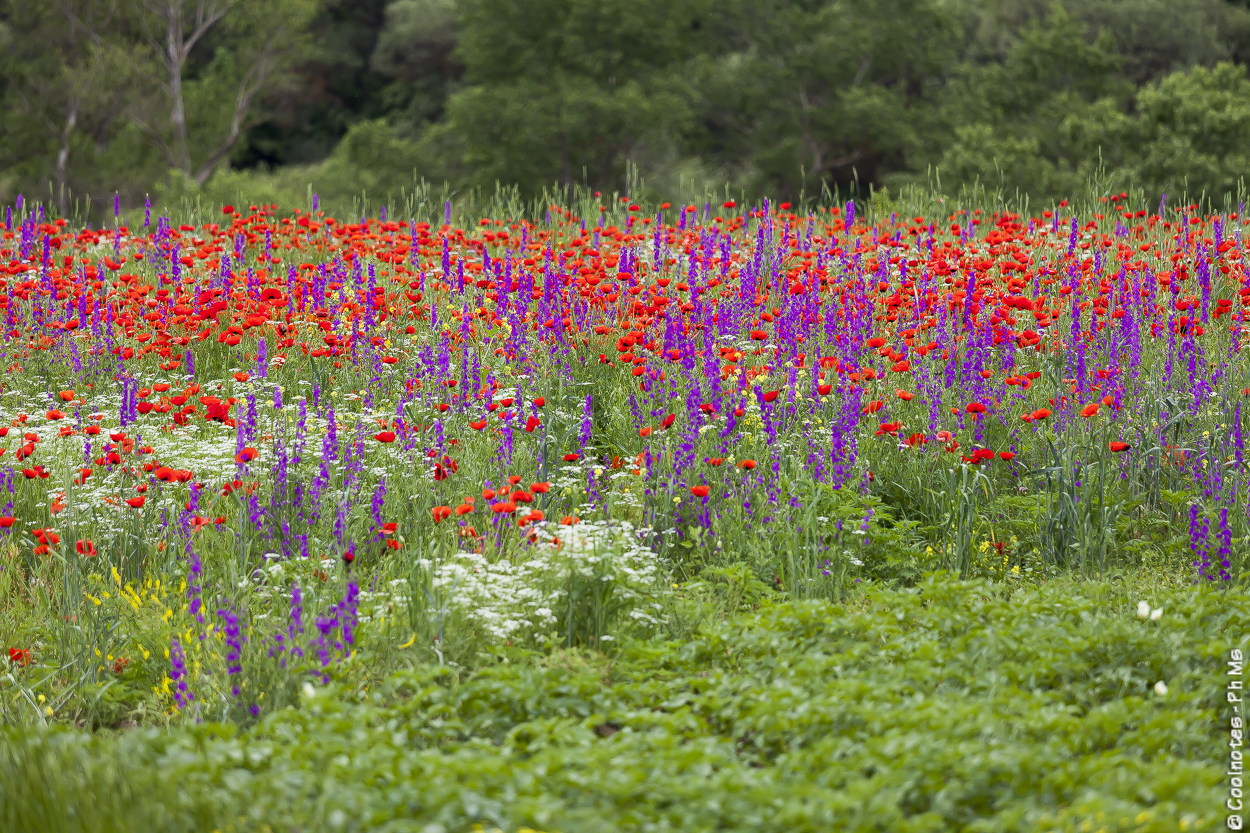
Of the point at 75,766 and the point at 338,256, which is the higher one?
the point at 338,256

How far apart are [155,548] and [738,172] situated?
24218 mm

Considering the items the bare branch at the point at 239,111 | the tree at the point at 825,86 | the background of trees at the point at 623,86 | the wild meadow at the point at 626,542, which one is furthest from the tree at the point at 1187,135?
the bare branch at the point at 239,111

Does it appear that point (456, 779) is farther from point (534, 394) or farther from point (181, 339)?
point (181, 339)

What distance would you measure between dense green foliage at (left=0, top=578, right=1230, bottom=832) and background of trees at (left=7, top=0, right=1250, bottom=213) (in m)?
20.5

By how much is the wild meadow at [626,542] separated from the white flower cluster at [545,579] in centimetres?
2

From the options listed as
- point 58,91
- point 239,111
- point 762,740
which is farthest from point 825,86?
point 762,740

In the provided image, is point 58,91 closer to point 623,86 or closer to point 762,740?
point 623,86

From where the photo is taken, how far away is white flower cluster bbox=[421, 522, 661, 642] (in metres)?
3.47

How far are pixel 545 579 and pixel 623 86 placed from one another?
2248 centimetres

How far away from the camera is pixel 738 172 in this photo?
2698 centimetres

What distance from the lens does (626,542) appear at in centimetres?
390

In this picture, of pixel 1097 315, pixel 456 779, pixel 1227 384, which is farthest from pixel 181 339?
pixel 1227 384

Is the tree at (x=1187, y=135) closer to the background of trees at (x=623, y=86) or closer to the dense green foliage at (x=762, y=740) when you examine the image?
the background of trees at (x=623, y=86)

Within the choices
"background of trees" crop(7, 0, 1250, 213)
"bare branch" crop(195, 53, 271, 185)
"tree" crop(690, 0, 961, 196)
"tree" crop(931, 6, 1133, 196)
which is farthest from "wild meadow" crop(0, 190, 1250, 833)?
"bare branch" crop(195, 53, 271, 185)
